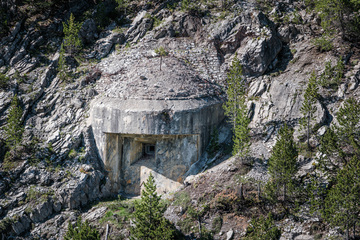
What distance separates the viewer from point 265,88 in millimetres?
24609

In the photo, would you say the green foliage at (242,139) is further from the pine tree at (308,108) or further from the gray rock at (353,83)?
the gray rock at (353,83)

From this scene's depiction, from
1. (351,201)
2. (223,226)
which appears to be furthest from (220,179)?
(351,201)

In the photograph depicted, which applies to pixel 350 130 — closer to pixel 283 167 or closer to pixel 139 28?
pixel 283 167

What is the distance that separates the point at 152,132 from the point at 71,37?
1218 cm

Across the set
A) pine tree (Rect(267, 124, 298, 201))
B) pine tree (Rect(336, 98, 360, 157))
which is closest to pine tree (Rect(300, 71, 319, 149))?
pine tree (Rect(336, 98, 360, 157))

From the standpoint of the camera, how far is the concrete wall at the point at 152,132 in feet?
73.5

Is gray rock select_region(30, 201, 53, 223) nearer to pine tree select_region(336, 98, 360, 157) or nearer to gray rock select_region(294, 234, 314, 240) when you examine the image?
gray rock select_region(294, 234, 314, 240)

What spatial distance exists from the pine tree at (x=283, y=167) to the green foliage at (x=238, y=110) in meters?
2.53

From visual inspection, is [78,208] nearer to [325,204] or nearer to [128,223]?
[128,223]

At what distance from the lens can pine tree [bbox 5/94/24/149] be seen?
877 inches

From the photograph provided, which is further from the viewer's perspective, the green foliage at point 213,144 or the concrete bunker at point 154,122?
the green foliage at point 213,144

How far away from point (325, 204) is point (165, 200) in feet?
32.6

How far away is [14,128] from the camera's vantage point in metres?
22.3

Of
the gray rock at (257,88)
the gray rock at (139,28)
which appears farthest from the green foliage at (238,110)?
the gray rock at (139,28)
